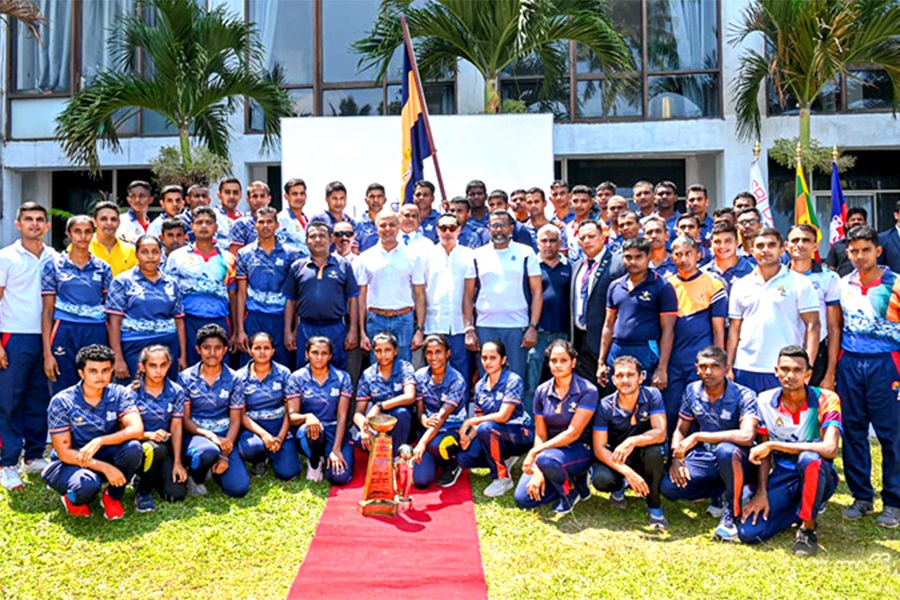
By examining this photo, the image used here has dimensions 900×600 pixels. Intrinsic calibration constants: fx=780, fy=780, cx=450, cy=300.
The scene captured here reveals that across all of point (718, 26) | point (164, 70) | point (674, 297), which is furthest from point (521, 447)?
point (718, 26)

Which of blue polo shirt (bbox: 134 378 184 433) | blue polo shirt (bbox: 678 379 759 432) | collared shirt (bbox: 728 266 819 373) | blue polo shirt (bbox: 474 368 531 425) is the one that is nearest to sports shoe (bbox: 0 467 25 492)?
blue polo shirt (bbox: 134 378 184 433)

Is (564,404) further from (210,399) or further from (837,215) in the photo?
(837,215)

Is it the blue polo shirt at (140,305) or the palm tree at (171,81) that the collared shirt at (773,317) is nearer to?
the blue polo shirt at (140,305)

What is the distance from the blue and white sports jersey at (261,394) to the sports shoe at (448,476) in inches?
49.7

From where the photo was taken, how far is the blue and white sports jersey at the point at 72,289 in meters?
5.65

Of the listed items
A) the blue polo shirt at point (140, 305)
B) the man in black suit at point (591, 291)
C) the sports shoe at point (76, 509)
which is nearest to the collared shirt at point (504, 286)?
the man in black suit at point (591, 291)

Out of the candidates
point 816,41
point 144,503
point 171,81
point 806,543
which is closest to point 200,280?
point 144,503

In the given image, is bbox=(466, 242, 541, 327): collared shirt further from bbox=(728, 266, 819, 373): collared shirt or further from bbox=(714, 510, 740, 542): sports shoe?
bbox=(714, 510, 740, 542): sports shoe

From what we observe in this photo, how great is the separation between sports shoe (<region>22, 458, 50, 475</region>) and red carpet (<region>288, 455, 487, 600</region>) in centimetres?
226

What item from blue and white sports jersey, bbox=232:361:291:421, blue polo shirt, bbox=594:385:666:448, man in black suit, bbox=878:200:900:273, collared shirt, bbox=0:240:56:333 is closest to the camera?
blue polo shirt, bbox=594:385:666:448

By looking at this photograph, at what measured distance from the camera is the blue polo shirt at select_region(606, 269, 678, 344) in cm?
539

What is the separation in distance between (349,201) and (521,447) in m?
5.80

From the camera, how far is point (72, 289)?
5.67 metres

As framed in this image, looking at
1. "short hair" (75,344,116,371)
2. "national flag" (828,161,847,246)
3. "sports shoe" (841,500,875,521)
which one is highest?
"national flag" (828,161,847,246)
